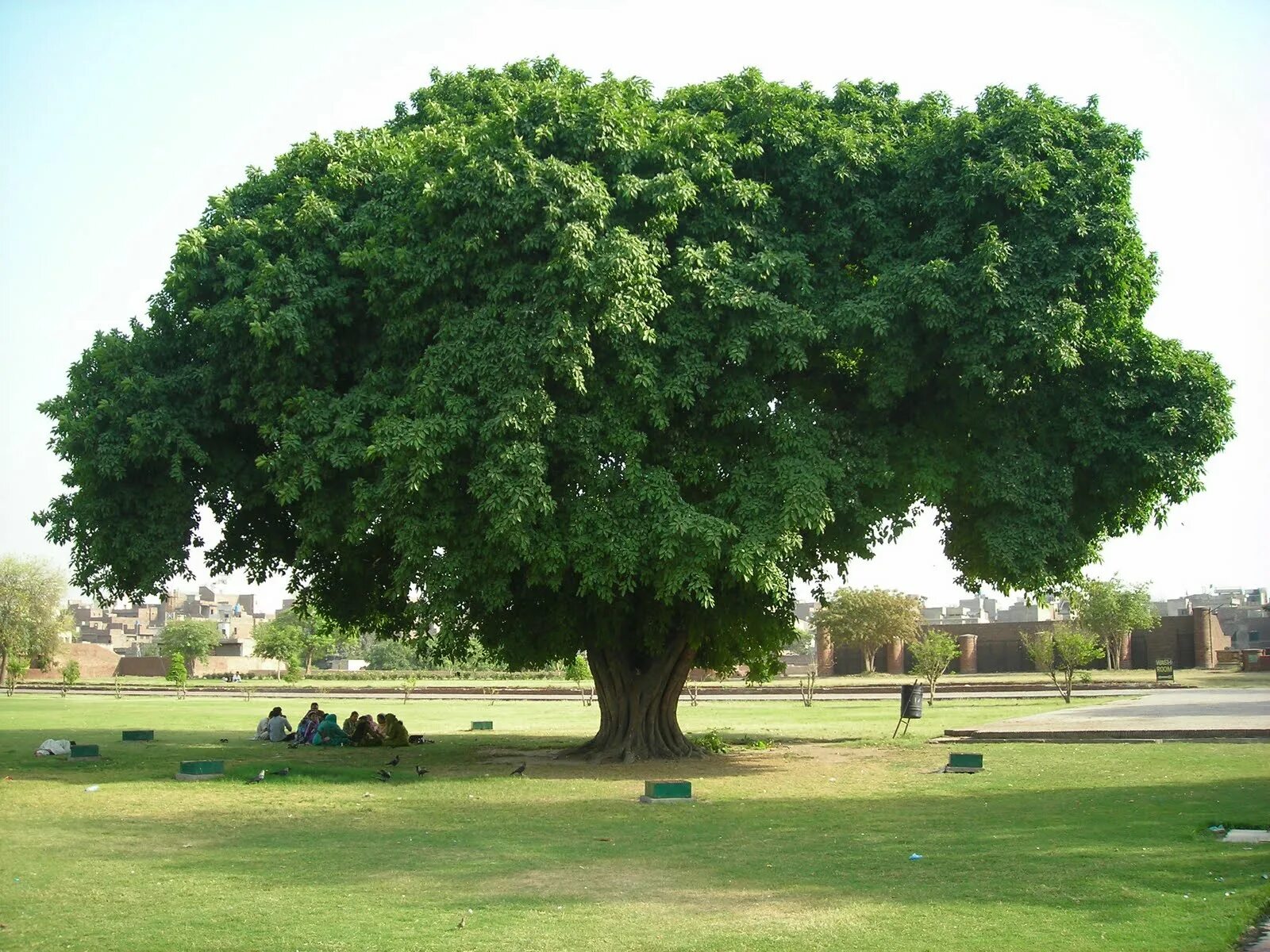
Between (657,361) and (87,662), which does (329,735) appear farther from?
(87,662)

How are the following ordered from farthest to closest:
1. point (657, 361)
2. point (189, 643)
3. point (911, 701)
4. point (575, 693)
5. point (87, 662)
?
1. point (189, 643)
2. point (87, 662)
3. point (575, 693)
4. point (911, 701)
5. point (657, 361)

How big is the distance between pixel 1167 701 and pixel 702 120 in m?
27.7

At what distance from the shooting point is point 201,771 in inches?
769

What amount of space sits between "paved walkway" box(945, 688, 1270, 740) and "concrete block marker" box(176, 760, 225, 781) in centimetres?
1544

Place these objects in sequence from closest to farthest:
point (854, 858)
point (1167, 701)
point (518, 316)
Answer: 1. point (854, 858)
2. point (518, 316)
3. point (1167, 701)

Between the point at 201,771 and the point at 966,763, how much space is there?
40.7ft

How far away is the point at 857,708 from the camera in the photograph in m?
43.0

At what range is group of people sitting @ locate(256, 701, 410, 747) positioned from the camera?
2678cm

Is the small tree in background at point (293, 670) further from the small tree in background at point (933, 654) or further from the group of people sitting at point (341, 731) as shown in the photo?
the group of people sitting at point (341, 731)

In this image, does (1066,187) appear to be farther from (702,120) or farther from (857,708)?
(857,708)

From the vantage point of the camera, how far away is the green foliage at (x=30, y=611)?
238ft

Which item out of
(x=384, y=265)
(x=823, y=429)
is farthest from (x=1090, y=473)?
(x=384, y=265)

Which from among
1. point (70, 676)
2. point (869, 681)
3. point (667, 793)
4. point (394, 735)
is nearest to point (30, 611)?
point (70, 676)

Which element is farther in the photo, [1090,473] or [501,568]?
[1090,473]
